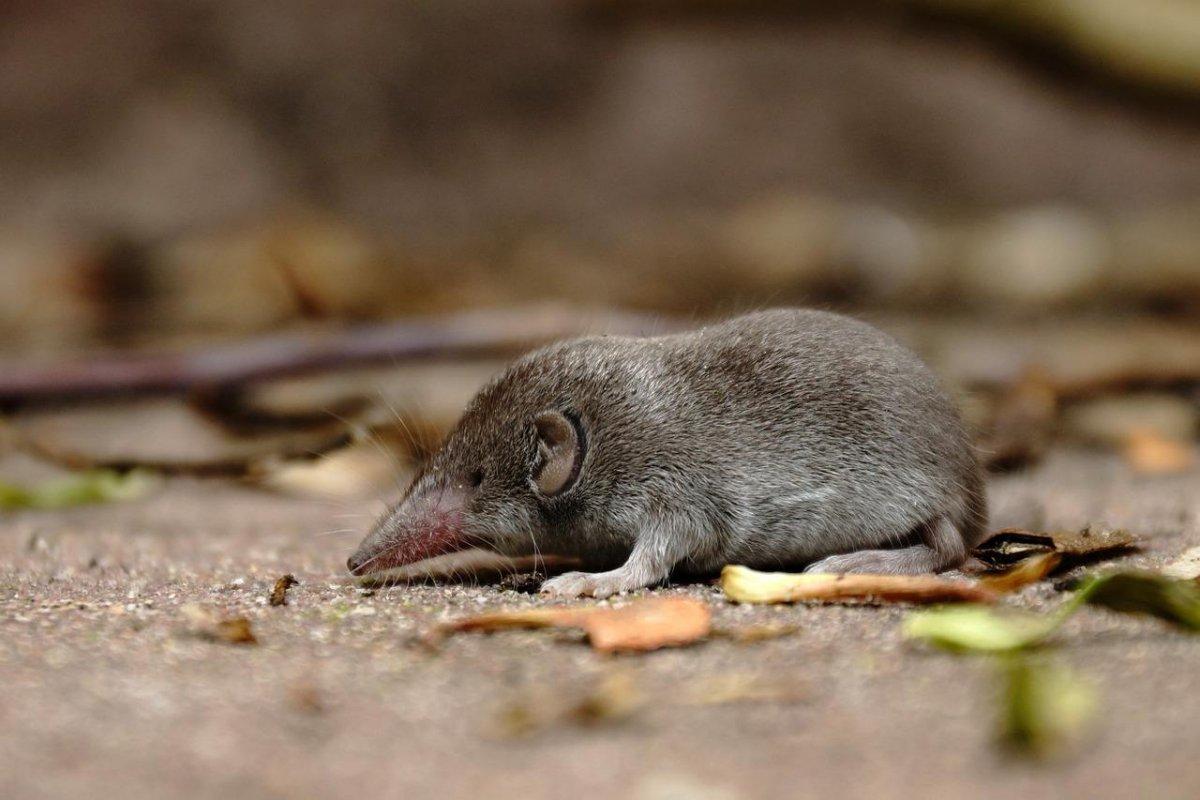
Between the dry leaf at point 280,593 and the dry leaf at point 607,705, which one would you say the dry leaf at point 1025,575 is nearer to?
the dry leaf at point 607,705

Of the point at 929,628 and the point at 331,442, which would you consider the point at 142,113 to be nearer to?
the point at 331,442

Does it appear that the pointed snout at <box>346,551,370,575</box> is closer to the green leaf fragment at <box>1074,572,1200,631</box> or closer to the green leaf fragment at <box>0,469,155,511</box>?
the green leaf fragment at <box>1074,572,1200,631</box>

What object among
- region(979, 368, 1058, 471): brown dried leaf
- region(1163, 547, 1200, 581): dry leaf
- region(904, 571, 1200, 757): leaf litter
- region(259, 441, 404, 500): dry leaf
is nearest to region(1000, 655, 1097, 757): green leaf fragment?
region(904, 571, 1200, 757): leaf litter

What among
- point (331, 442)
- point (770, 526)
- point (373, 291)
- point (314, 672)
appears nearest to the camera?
point (314, 672)

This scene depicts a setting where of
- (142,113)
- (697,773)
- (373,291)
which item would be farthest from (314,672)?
(142,113)

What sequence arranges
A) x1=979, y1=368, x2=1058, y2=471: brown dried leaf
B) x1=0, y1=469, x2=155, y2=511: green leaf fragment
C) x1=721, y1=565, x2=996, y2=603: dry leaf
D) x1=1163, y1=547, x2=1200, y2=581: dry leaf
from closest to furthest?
x1=721, y1=565, x2=996, y2=603: dry leaf → x1=1163, y1=547, x2=1200, y2=581: dry leaf → x1=0, y1=469, x2=155, y2=511: green leaf fragment → x1=979, y1=368, x2=1058, y2=471: brown dried leaf
